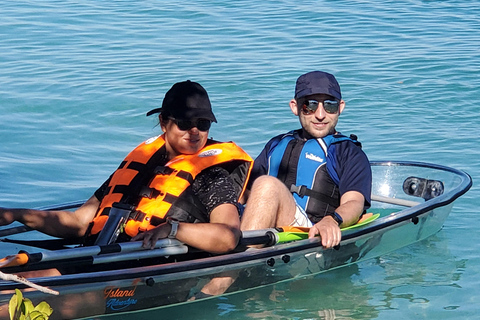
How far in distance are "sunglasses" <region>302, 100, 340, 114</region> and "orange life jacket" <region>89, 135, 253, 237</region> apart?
2.20 feet

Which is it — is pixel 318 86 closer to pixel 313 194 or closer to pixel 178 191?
pixel 313 194

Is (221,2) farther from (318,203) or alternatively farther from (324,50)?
(318,203)

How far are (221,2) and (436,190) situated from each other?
35.0 feet

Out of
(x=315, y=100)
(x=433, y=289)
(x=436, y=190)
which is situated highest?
(x=315, y=100)

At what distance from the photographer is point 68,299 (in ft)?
13.1

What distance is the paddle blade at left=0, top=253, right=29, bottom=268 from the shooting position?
11.8ft

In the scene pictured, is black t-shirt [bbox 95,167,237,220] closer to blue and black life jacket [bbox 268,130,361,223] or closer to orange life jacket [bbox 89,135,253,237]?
orange life jacket [bbox 89,135,253,237]

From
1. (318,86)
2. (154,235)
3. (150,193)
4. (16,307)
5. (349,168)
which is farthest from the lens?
(318,86)

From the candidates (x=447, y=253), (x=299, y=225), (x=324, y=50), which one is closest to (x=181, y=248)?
(x=299, y=225)

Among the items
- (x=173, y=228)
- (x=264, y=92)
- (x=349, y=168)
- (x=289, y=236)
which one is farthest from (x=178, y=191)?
(x=264, y=92)

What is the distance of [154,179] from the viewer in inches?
173

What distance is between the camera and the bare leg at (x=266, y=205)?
468 centimetres

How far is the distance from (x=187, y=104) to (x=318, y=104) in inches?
41.8

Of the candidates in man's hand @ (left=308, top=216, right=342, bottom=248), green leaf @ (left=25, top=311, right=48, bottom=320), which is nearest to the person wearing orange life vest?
man's hand @ (left=308, top=216, right=342, bottom=248)
